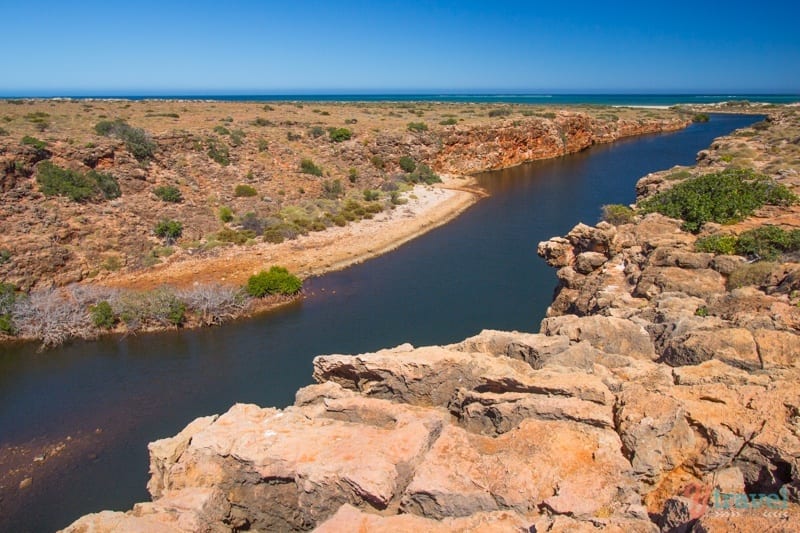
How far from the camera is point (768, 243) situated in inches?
562

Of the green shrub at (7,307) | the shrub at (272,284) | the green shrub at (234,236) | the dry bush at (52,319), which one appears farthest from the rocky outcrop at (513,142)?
the green shrub at (7,307)

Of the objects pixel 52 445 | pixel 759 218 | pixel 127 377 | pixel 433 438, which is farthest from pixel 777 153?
pixel 52 445

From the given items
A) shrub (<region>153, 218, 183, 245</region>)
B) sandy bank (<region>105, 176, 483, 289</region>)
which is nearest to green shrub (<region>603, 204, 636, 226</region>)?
sandy bank (<region>105, 176, 483, 289</region>)

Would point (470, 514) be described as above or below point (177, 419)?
above

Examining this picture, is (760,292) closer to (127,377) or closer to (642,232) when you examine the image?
(642,232)

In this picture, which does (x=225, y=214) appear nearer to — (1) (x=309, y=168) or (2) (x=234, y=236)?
(2) (x=234, y=236)

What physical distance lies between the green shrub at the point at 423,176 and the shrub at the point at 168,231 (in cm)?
2500

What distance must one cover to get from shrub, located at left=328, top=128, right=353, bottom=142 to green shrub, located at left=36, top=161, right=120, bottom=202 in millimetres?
23838

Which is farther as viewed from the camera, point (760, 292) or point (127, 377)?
point (127, 377)

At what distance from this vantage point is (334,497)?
720cm

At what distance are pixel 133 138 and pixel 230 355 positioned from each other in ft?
87.6

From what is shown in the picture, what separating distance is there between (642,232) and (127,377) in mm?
19565

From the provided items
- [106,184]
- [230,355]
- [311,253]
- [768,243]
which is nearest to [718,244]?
[768,243]

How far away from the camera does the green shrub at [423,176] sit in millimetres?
51188
